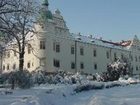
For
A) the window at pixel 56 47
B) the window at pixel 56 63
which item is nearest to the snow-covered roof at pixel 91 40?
the window at pixel 56 47

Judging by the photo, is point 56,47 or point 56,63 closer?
point 56,63

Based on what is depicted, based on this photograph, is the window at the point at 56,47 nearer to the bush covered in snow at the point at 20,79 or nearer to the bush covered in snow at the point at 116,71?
the bush covered in snow at the point at 116,71

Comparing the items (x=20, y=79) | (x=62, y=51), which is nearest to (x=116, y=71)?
(x=20, y=79)

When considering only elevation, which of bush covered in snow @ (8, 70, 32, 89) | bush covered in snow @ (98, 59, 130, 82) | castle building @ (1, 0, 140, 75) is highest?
castle building @ (1, 0, 140, 75)

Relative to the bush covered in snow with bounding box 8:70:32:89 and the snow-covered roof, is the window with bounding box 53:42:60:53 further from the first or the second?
the bush covered in snow with bounding box 8:70:32:89

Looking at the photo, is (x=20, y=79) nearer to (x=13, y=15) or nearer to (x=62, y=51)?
(x=13, y=15)

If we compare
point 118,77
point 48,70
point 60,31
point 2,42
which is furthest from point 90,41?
point 2,42

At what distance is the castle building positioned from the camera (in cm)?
6906

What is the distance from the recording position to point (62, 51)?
7331 centimetres

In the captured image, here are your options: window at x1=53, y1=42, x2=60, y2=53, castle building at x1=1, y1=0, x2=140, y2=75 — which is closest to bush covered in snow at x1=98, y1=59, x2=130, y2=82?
castle building at x1=1, y1=0, x2=140, y2=75

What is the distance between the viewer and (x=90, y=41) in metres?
81.6

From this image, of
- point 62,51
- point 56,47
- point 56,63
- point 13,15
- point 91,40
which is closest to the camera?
point 13,15

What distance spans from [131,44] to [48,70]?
30700mm

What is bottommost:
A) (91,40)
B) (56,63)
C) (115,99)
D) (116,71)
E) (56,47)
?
(115,99)
